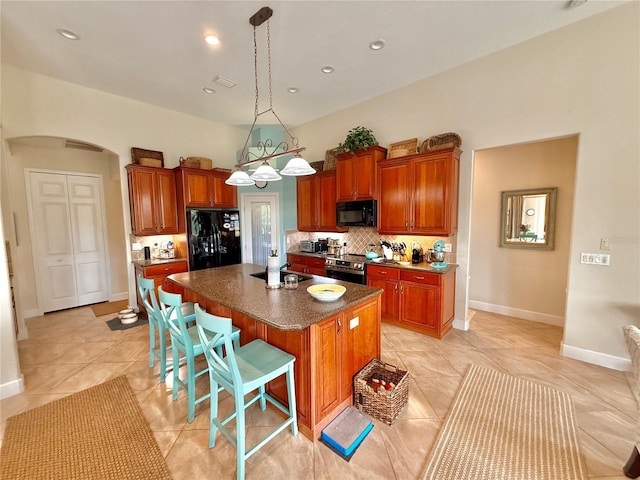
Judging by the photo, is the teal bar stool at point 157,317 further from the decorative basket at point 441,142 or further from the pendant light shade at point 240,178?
the decorative basket at point 441,142

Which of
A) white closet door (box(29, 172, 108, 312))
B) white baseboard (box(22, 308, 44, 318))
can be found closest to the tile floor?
white baseboard (box(22, 308, 44, 318))

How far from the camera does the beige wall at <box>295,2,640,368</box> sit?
8.33ft

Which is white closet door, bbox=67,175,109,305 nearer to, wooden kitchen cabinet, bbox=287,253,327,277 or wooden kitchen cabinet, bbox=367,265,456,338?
wooden kitchen cabinet, bbox=287,253,327,277

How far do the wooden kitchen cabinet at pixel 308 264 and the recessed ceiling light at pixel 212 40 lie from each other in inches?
126

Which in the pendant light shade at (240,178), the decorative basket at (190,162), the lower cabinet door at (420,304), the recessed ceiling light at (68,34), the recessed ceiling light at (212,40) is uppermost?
the recessed ceiling light at (68,34)

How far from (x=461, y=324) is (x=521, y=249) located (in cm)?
156

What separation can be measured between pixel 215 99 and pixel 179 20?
175cm

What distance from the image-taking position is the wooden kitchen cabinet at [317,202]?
4.72 meters

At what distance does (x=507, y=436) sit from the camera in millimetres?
1882

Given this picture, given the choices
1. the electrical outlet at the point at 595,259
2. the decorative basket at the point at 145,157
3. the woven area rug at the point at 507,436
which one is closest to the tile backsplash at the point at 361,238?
the electrical outlet at the point at 595,259

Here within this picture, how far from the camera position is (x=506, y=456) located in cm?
172

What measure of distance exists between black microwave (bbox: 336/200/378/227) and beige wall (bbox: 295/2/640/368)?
55.7 inches

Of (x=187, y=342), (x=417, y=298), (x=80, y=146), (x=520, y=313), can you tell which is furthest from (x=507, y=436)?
(x=80, y=146)

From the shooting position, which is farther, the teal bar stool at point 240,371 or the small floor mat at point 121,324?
the small floor mat at point 121,324
